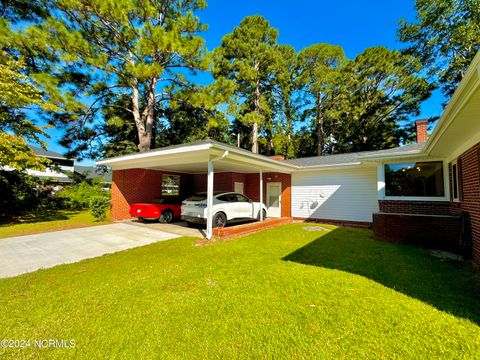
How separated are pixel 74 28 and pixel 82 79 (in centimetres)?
269

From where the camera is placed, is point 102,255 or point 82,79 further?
point 82,79

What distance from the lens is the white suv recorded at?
8258 millimetres

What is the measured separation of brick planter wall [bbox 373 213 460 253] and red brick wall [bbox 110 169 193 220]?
10.7 m

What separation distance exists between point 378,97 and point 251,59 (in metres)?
12.8

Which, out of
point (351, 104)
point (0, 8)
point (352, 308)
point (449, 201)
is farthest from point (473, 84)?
point (351, 104)

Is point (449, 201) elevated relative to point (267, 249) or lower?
elevated

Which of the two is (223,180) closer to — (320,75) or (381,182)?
(381,182)

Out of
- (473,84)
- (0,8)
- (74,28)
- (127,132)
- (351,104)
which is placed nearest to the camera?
(473,84)

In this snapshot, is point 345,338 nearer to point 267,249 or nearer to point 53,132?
point 267,249

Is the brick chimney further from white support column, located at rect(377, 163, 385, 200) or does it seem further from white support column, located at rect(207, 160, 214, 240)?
white support column, located at rect(207, 160, 214, 240)

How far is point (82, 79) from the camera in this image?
13.6 metres

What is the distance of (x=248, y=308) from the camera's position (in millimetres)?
3020

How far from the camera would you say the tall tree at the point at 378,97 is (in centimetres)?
1884

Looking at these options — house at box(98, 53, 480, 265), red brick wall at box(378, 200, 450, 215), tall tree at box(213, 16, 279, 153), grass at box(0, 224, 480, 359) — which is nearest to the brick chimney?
house at box(98, 53, 480, 265)
